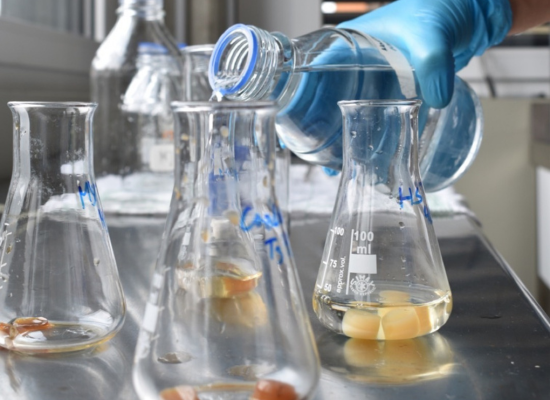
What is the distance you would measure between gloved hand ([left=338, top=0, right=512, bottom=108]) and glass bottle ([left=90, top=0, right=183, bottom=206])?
64 centimetres

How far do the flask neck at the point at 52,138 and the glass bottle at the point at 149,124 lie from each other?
92 centimetres

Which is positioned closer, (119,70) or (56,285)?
(56,285)

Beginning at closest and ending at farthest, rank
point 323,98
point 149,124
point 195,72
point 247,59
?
1. point 247,59
2. point 323,98
3. point 195,72
4. point 149,124

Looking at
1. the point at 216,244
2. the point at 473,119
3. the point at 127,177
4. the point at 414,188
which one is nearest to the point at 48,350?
the point at 216,244

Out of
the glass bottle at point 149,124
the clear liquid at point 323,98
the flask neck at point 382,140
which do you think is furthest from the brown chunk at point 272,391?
the glass bottle at point 149,124

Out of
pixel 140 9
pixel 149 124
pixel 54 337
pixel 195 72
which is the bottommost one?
pixel 54 337

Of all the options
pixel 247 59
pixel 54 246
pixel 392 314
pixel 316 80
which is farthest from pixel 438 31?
pixel 54 246

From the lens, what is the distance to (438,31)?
87 centimetres

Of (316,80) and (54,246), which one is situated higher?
(316,80)

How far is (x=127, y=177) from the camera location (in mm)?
1575

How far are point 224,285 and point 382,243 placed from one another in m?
0.20

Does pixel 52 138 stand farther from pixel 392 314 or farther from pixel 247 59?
pixel 392 314

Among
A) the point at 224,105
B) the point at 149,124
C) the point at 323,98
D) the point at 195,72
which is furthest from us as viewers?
the point at 149,124

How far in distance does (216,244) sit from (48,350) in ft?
0.60
